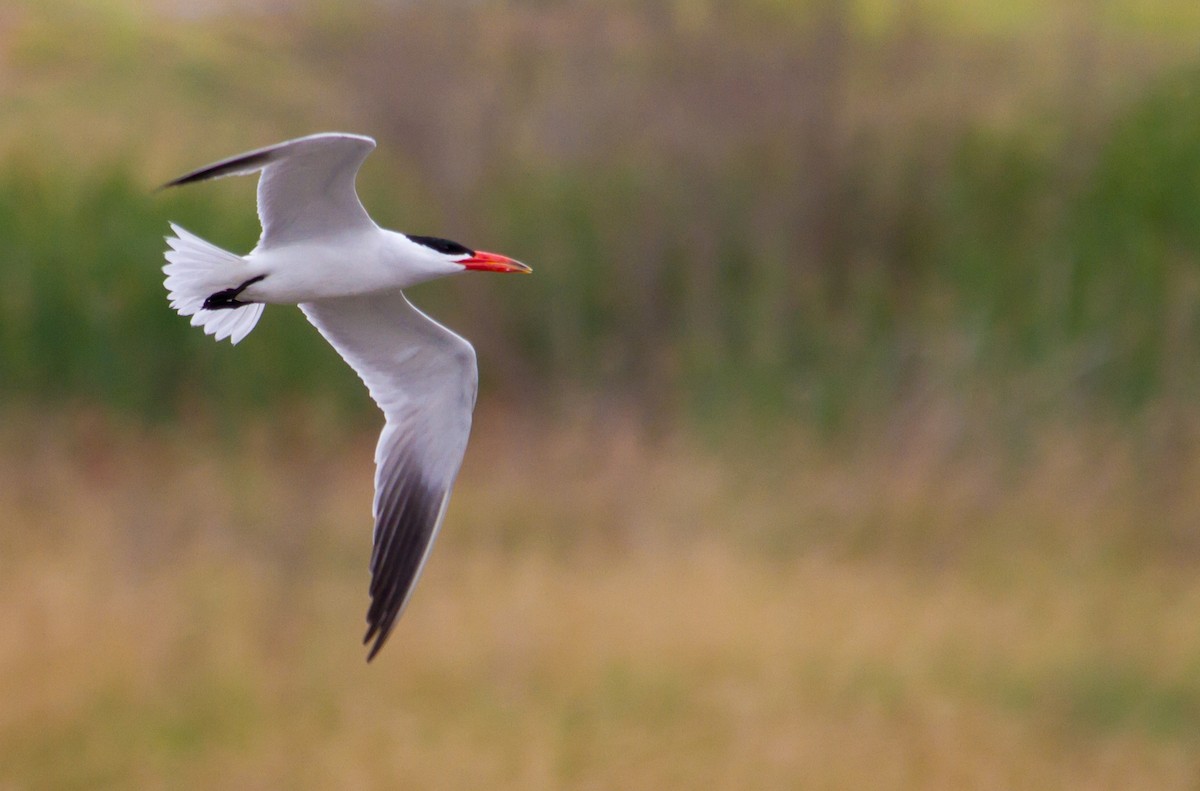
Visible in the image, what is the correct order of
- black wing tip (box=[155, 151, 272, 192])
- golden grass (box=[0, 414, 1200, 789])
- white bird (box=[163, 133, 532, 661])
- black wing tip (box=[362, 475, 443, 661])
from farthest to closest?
golden grass (box=[0, 414, 1200, 789])
black wing tip (box=[362, 475, 443, 661])
white bird (box=[163, 133, 532, 661])
black wing tip (box=[155, 151, 272, 192])

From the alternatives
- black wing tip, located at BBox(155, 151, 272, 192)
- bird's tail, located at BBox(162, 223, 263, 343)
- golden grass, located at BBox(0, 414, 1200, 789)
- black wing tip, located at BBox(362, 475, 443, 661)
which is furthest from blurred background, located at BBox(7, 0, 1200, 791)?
black wing tip, located at BBox(155, 151, 272, 192)

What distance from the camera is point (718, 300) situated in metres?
9.62

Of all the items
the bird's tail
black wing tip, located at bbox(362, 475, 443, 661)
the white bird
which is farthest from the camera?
black wing tip, located at bbox(362, 475, 443, 661)

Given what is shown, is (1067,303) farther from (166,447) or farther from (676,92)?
(166,447)

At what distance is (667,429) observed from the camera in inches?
363

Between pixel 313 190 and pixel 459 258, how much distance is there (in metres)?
0.40

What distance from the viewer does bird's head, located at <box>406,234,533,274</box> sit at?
157 inches

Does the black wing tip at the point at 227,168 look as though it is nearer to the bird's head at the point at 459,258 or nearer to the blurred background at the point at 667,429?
the bird's head at the point at 459,258

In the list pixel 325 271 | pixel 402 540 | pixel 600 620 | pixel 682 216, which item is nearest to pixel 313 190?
pixel 325 271

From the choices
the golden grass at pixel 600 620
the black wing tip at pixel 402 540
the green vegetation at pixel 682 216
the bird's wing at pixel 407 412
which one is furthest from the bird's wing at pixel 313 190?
the green vegetation at pixel 682 216

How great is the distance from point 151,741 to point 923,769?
321cm

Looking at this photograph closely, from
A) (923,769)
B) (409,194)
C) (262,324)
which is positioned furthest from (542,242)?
(923,769)

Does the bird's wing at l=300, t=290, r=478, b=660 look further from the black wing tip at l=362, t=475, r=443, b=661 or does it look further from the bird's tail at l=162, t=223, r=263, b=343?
the bird's tail at l=162, t=223, r=263, b=343

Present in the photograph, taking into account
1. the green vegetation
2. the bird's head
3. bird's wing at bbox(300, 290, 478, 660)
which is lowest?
the green vegetation
